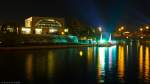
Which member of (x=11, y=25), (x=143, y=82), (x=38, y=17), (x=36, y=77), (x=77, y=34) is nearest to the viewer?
(x=143, y=82)

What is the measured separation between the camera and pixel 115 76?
1809 centimetres

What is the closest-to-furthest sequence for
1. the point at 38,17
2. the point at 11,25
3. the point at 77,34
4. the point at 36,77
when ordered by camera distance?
the point at 36,77
the point at 11,25
the point at 77,34
the point at 38,17

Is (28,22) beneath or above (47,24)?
above

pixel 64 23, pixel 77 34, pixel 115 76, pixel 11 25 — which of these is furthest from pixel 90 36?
pixel 115 76

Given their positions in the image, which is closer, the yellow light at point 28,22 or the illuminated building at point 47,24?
the illuminated building at point 47,24

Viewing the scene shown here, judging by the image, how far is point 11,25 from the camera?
80.6 m

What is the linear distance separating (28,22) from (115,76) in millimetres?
104285

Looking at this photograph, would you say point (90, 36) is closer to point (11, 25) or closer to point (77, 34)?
point (77, 34)

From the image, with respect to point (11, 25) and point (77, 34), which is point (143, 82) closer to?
point (11, 25)

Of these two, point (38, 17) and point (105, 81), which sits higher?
point (38, 17)

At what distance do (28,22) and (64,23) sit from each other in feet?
50.9

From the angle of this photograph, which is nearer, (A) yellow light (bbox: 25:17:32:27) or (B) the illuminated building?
(B) the illuminated building

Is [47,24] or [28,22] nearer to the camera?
[47,24]

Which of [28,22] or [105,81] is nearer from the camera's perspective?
[105,81]
